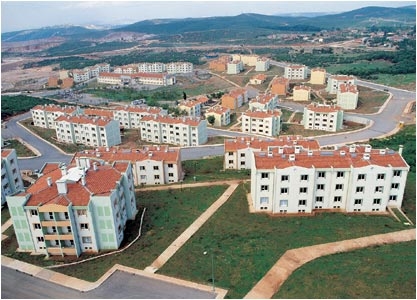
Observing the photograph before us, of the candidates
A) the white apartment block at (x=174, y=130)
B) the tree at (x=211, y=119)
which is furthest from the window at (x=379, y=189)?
the tree at (x=211, y=119)

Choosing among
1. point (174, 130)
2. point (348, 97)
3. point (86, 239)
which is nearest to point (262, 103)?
point (348, 97)

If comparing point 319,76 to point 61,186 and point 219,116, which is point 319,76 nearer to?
point 219,116

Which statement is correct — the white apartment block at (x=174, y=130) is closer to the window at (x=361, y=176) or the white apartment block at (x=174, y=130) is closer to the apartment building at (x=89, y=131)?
the apartment building at (x=89, y=131)

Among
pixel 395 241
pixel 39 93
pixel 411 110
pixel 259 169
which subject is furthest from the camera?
pixel 39 93

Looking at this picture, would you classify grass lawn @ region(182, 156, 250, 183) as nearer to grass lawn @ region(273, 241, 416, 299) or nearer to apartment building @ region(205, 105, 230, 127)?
grass lawn @ region(273, 241, 416, 299)

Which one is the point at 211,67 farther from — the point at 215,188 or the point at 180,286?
the point at 180,286

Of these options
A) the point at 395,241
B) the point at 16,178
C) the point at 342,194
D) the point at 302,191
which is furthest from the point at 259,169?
the point at 16,178
